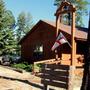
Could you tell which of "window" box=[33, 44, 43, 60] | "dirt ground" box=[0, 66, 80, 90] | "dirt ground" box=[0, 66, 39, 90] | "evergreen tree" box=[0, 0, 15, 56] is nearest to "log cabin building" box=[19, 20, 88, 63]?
"window" box=[33, 44, 43, 60]

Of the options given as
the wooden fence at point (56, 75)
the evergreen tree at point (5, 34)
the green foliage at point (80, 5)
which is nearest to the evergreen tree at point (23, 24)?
the green foliage at point (80, 5)

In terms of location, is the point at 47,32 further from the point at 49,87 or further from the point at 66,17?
the point at 66,17

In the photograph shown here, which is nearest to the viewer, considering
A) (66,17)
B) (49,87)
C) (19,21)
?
(49,87)

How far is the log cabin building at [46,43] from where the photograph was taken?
94.3ft

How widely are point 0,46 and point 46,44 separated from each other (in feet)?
27.4

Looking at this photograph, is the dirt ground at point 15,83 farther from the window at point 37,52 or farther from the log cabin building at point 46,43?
the window at point 37,52

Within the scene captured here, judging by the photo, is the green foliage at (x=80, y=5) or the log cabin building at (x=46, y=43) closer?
the log cabin building at (x=46, y=43)

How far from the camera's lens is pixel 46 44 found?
1273 inches

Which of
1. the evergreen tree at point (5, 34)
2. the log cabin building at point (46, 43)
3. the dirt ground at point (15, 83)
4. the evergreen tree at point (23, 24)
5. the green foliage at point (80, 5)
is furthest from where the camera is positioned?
the evergreen tree at point (23, 24)

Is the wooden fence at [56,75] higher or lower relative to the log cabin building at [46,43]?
lower

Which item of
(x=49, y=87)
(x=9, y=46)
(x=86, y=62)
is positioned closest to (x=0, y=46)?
(x=9, y=46)

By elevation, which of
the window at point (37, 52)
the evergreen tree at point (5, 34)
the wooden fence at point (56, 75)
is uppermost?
the evergreen tree at point (5, 34)

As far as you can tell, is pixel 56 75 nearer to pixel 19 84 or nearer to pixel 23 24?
pixel 19 84

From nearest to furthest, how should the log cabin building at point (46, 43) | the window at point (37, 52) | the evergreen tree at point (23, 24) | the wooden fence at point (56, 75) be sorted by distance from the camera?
the wooden fence at point (56, 75) → the log cabin building at point (46, 43) → the window at point (37, 52) → the evergreen tree at point (23, 24)
